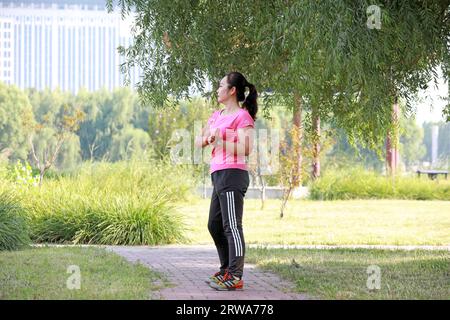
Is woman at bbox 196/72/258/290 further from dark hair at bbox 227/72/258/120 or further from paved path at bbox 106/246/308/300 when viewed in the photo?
paved path at bbox 106/246/308/300

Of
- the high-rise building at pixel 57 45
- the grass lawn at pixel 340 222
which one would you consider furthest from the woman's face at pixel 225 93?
the high-rise building at pixel 57 45

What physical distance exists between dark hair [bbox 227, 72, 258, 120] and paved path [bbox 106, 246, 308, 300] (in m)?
1.48

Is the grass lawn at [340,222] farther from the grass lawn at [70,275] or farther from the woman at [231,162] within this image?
the woman at [231,162]

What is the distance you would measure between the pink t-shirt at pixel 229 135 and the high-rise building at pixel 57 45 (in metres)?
52.6

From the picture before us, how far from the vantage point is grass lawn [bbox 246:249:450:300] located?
6.31 m

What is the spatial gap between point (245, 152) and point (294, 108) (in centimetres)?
353

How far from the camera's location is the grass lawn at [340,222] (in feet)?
42.0

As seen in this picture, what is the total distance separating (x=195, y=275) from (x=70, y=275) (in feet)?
4.29

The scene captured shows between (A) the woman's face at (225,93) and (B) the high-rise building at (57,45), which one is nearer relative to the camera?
(A) the woman's face at (225,93)

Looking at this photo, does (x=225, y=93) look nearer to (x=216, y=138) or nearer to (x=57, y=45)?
(x=216, y=138)

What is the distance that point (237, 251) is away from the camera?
6.15 metres
